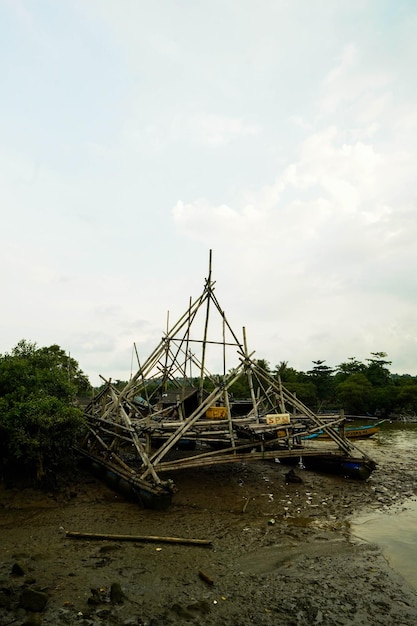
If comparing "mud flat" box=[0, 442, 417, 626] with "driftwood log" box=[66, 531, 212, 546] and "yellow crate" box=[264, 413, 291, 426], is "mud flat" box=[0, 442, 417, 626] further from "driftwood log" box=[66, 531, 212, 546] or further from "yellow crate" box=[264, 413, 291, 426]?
"yellow crate" box=[264, 413, 291, 426]

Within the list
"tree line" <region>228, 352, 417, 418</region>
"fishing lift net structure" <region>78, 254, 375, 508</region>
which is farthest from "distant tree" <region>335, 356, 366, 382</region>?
"fishing lift net structure" <region>78, 254, 375, 508</region>

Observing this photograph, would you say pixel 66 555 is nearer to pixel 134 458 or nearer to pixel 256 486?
pixel 256 486

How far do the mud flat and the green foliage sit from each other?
105 centimetres

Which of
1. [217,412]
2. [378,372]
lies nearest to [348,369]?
[378,372]

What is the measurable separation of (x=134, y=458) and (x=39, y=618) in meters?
12.6

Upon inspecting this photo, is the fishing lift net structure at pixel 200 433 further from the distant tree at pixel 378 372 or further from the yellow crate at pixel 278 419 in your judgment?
the distant tree at pixel 378 372

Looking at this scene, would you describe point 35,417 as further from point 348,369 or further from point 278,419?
point 348,369

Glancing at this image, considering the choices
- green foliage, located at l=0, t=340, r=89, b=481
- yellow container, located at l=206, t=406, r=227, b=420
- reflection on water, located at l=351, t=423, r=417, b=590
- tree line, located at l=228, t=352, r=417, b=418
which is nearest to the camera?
reflection on water, located at l=351, t=423, r=417, b=590

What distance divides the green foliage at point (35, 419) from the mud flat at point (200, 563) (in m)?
1.05

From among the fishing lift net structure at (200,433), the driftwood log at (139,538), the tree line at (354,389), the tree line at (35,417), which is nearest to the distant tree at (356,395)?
the tree line at (354,389)

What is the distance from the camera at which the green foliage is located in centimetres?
1154

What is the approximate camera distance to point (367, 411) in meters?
59.1

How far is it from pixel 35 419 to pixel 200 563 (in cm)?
648

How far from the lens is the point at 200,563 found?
26.0ft
